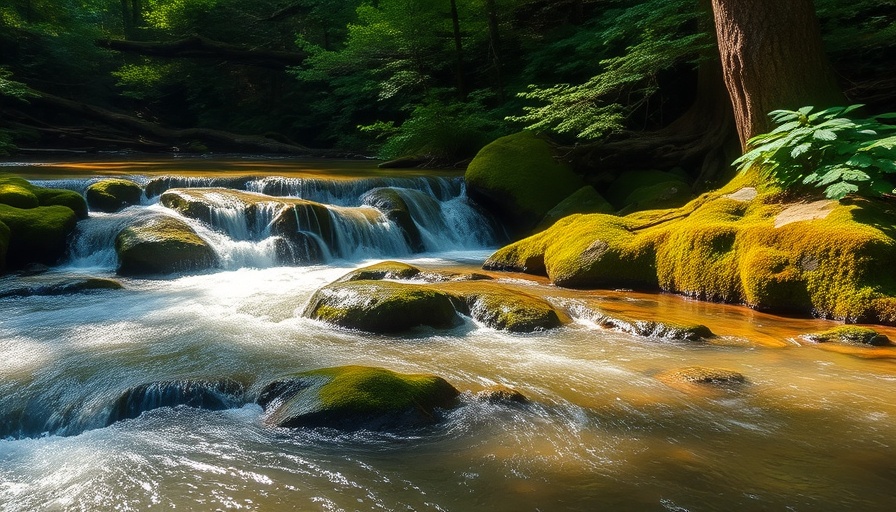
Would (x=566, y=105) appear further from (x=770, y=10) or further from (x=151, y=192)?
(x=151, y=192)

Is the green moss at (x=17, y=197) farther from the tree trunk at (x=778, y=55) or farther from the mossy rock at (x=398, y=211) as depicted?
the tree trunk at (x=778, y=55)

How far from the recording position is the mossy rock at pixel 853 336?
235 inches

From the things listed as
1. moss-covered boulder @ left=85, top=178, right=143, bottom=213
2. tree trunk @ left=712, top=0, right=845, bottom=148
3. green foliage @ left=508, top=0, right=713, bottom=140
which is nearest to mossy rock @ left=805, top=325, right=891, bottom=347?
tree trunk @ left=712, top=0, right=845, bottom=148

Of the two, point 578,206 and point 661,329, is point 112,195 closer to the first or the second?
point 578,206

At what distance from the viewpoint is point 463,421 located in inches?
175

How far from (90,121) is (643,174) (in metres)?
21.3

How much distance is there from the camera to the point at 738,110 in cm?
904

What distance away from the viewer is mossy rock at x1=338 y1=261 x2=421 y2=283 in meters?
8.80

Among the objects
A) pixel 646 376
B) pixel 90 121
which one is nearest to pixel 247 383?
pixel 646 376

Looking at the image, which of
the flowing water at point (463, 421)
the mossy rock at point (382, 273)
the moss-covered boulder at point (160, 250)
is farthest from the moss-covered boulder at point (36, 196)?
the mossy rock at point (382, 273)

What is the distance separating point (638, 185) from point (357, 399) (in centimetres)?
1015

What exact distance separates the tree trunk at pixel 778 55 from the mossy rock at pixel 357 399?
6.19 metres

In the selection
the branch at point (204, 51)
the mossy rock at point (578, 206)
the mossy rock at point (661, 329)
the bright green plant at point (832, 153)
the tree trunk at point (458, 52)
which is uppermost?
the branch at point (204, 51)

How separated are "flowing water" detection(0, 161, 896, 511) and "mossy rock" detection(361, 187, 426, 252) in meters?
4.85
